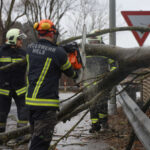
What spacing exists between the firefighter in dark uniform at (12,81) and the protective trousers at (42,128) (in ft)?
7.37

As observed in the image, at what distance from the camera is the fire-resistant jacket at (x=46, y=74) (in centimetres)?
357

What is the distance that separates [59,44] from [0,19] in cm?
1707

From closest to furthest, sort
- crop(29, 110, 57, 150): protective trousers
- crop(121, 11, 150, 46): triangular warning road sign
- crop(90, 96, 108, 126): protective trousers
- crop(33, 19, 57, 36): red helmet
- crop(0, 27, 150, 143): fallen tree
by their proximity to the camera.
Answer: crop(0, 27, 150, 143): fallen tree < crop(29, 110, 57, 150): protective trousers < crop(33, 19, 57, 36): red helmet < crop(121, 11, 150, 46): triangular warning road sign < crop(90, 96, 108, 126): protective trousers

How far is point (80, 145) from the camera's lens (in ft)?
17.3

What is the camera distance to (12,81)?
5.81m

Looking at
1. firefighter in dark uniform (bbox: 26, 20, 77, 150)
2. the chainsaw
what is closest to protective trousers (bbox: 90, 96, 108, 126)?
firefighter in dark uniform (bbox: 26, 20, 77, 150)

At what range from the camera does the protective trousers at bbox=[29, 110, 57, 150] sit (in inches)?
139

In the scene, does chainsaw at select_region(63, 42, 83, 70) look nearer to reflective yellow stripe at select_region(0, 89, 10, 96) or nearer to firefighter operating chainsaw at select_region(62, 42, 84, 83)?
firefighter operating chainsaw at select_region(62, 42, 84, 83)

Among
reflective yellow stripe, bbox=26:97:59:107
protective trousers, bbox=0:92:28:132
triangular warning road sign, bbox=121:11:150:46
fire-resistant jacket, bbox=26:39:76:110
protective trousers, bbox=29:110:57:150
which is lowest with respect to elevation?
protective trousers, bbox=0:92:28:132

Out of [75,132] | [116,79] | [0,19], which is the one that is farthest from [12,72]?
[0,19]

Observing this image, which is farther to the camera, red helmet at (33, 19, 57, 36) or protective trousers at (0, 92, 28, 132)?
protective trousers at (0, 92, 28, 132)

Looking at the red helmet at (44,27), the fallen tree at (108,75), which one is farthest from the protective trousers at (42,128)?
the red helmet at (44,27)

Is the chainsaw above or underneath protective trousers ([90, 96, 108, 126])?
above

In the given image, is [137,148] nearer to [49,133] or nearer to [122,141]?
[122,141]
